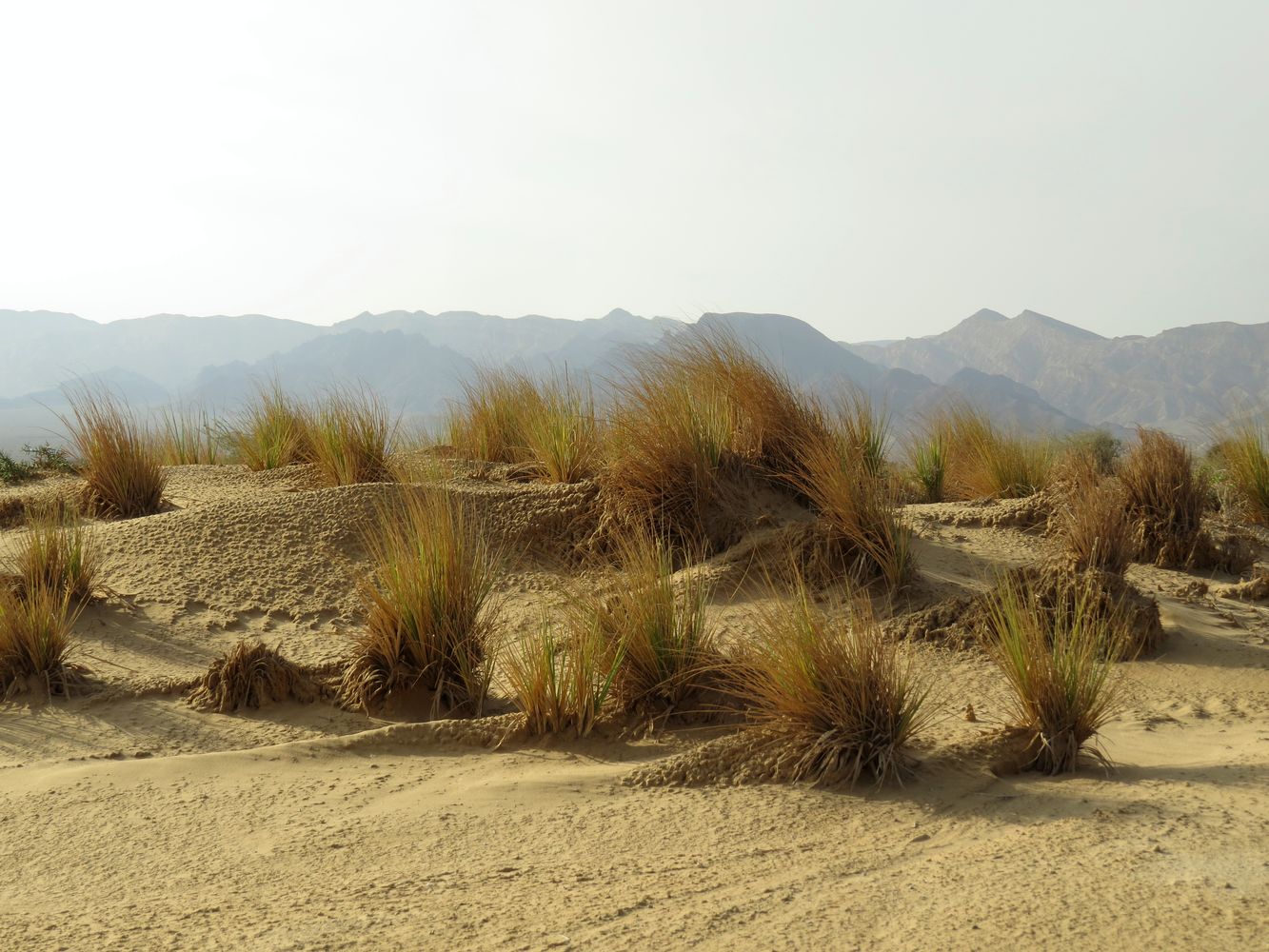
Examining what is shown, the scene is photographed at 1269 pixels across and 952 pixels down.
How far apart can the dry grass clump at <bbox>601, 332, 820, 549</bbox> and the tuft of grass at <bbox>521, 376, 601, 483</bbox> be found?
603mm

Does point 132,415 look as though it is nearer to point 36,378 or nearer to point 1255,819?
point 1255,819

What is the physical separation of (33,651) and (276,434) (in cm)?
421

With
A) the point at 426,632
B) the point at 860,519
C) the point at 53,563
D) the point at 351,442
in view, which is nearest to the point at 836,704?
the point at 426,632

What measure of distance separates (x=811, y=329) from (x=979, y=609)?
99456 mm

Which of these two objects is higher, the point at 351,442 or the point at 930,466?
the point at 351,442

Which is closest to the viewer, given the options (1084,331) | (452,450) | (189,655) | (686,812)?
(686,812)

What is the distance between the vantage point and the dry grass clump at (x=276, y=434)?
7.89 metres

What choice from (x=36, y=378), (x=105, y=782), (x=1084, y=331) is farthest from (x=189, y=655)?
(x=36, y=378)

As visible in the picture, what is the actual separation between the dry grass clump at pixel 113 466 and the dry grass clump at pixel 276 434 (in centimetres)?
122

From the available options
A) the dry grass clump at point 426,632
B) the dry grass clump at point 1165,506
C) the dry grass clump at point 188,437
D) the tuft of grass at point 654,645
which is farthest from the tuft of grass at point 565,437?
the dry grass clump at point 188,437

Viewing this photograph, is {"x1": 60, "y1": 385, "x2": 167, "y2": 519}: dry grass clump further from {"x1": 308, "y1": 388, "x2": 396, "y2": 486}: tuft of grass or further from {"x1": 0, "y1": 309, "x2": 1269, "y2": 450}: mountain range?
{"x1": 0, "y1": 309, "x2": 1269, "y2": 450}: mountain range

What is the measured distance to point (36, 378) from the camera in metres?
175

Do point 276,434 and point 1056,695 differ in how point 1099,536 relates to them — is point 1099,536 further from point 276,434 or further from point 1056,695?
point 276,434

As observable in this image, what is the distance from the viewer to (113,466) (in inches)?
261
